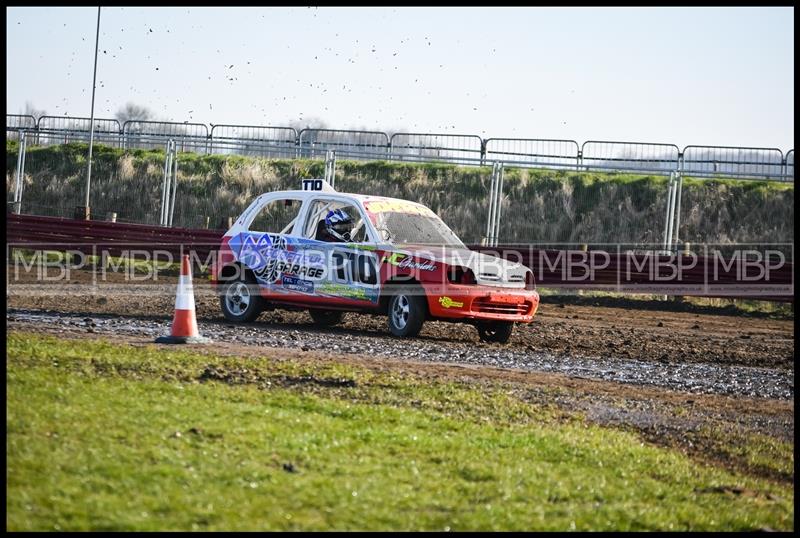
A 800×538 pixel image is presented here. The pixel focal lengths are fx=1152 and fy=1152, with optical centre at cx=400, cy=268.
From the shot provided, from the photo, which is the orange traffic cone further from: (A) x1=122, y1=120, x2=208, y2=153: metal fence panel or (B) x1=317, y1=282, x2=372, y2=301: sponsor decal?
(A) x1=122, y1=120, x2=208, y2=153: metal fence panel

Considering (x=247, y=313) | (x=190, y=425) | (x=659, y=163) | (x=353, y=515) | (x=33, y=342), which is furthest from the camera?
(x=659, y=163)

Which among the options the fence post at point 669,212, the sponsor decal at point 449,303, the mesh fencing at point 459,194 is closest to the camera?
the sponsor decal at point 449,303

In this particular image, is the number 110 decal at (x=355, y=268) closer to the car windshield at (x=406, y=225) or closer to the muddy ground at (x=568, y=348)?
the car windshield at (x=406, y=225)

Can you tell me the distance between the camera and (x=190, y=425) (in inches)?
271

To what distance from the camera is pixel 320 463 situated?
6.31 metres

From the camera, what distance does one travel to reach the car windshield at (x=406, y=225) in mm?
13750

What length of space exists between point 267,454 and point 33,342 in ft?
14.5

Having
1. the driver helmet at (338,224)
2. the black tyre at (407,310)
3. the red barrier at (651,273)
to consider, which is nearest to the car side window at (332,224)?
the driver helmet at (338,224)

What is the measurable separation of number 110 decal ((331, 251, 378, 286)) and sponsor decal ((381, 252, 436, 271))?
202 mm

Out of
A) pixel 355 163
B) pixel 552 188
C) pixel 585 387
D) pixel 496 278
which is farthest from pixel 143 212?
pixel 585 387

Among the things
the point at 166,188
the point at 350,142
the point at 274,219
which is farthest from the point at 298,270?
the point at 350,142

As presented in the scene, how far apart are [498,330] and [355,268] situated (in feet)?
6.23

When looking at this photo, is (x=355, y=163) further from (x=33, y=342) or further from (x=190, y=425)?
(x=190, y=425)

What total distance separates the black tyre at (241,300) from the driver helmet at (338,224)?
125cm
